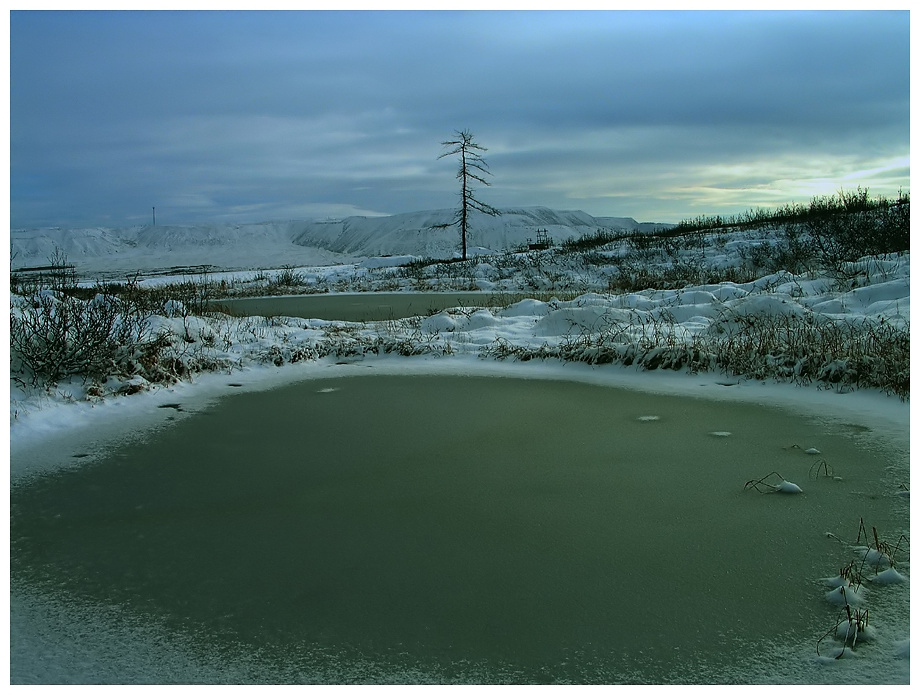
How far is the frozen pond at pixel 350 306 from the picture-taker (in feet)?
45.8

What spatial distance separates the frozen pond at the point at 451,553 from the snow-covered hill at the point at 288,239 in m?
60.7

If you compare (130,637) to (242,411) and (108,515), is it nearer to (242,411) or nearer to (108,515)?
(108,515)

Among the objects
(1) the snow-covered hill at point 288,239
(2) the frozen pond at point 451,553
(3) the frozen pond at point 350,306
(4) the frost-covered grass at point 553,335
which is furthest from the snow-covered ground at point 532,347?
(1) the snow-covered hill at point 288,239

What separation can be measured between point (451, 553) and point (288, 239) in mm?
109480

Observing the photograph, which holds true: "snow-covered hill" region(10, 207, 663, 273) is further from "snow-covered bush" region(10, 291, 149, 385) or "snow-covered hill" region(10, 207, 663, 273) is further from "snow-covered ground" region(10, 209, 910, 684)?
"snow-covered bush" region(10, 291, 149, 385)

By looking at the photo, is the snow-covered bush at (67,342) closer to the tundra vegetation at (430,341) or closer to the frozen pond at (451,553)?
the tundra vegetation at (430,341)

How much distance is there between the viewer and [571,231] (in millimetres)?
92000

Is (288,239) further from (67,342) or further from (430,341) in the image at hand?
(67,342)

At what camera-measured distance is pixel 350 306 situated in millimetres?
16500

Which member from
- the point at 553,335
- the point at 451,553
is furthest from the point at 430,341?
the point at 451,553

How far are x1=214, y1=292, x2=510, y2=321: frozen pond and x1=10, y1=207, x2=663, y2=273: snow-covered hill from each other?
45.7 meters

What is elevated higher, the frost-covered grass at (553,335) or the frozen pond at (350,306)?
the frozen pond at (350,306)

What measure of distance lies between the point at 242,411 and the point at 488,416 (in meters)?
2.22

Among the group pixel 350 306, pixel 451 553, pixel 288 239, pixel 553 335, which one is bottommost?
pixel 451 553
